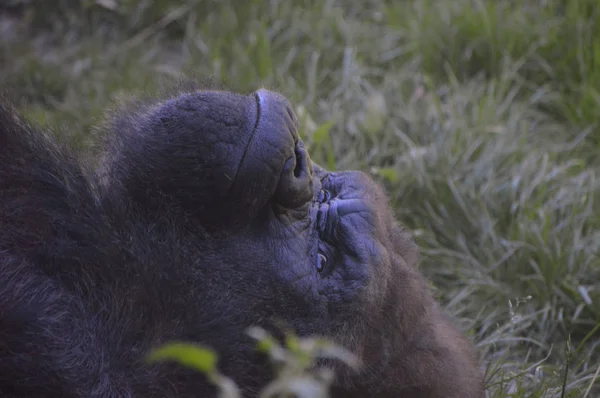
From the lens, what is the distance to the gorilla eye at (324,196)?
2.25 metres

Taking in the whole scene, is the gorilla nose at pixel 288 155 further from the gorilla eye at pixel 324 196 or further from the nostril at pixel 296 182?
the gorilla eye at pixel 324 196

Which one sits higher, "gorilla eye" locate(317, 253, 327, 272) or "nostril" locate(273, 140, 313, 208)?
"nostril" locate(273, 140, 313, 208)

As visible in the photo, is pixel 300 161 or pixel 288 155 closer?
pixel 288 155

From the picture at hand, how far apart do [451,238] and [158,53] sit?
6.52 feet

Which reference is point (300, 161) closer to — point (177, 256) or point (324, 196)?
point (324, 196)

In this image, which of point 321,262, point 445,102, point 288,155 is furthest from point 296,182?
point 445,102

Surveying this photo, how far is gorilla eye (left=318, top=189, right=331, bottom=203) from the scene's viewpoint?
2252 mm

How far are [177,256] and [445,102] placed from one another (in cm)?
245

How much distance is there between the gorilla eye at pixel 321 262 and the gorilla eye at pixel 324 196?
0.61 ft

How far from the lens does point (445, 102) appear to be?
408 centimetres

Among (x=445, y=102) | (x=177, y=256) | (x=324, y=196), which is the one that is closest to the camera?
(x=177, y=256)

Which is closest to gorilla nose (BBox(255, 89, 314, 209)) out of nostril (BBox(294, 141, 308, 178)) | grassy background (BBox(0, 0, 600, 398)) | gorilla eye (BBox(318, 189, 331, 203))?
nostril (BBox(294, 141, 308, 178))

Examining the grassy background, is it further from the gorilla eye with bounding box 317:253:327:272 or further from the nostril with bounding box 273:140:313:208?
the nostril with bounding box 273:140:313:208

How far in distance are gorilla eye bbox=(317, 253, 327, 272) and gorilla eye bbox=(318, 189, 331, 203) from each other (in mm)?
187
